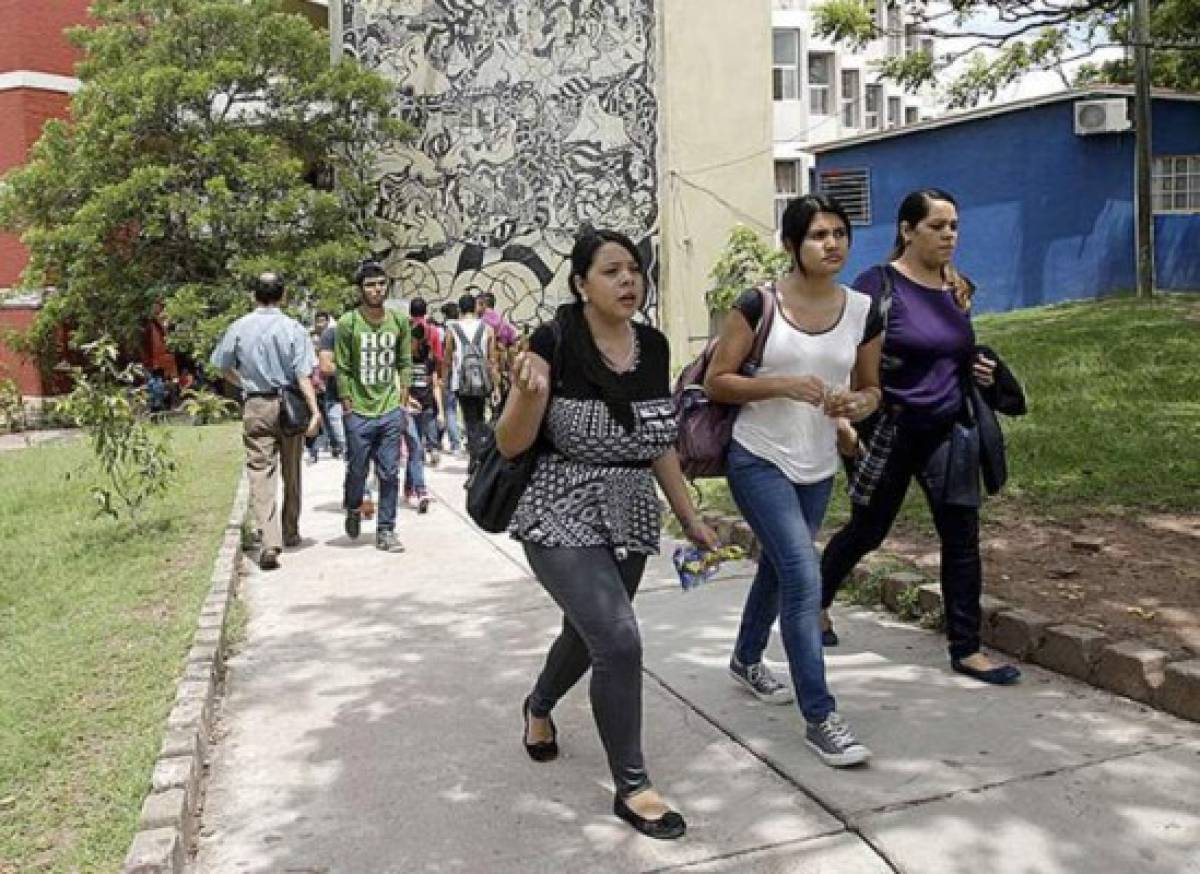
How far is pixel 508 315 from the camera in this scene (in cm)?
2234

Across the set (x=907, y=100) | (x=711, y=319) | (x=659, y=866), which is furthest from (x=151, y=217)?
(x=907, y=100)

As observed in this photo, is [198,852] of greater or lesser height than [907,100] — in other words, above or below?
below

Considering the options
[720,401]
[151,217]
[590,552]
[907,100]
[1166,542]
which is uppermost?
[907,100]

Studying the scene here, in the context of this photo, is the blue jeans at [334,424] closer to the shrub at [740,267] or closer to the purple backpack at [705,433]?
the shrub at [740,267]

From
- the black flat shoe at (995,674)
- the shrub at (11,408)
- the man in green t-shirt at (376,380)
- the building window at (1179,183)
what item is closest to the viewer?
the black flat shoe at (995,674)

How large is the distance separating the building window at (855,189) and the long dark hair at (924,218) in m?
19.5

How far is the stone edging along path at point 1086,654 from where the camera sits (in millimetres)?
4301

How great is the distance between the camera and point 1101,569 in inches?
231

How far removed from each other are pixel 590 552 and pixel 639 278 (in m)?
0.84

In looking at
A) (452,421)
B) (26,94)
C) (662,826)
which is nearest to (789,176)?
(26,94)

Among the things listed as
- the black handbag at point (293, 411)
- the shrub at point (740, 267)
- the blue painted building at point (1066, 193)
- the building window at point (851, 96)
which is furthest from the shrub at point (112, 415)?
the building window at point (851, 96)

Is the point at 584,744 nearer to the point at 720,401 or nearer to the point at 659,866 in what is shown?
Answer: the point at 659,866

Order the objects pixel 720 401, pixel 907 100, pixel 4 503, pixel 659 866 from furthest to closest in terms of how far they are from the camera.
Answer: pixel 907 100 → pixel 4 503 → pixel 720 401 → pixel 659 866

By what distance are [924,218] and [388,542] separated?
4.58 m
